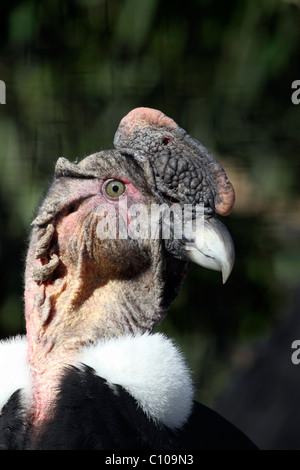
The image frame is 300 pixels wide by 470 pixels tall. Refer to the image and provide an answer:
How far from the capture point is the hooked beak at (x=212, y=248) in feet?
6.13

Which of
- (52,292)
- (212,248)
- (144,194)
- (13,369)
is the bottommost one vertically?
(13,369)

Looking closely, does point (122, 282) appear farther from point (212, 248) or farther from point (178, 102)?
point (178, 102)

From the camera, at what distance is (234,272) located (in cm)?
414

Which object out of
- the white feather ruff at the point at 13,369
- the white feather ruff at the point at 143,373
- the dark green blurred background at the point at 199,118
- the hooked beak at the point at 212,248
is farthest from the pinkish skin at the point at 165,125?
the dark green blurred background at the point at 199,118

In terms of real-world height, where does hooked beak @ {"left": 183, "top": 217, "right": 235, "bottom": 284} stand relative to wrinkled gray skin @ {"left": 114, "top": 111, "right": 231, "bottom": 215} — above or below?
below

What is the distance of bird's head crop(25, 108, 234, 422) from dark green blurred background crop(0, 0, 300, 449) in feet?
5.10

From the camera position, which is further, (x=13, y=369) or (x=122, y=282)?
(x=122, y=282)

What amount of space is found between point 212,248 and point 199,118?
213cm

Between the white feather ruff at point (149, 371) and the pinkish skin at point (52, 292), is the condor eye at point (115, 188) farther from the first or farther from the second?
the white feather ruff at point (149, 371)

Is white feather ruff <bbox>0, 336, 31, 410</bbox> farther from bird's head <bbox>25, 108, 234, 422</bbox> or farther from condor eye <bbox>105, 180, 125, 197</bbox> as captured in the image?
condor eye <bbox>105, 180, 125, 197</bbox>

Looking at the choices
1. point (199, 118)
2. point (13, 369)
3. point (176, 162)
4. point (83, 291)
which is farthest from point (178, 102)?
point (13, 369)

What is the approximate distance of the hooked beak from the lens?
187 cm

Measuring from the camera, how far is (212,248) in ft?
6.18

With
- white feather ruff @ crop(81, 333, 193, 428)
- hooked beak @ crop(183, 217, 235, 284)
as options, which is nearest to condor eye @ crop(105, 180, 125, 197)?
hooked beak @ crop(183, 217, 235, 284)
